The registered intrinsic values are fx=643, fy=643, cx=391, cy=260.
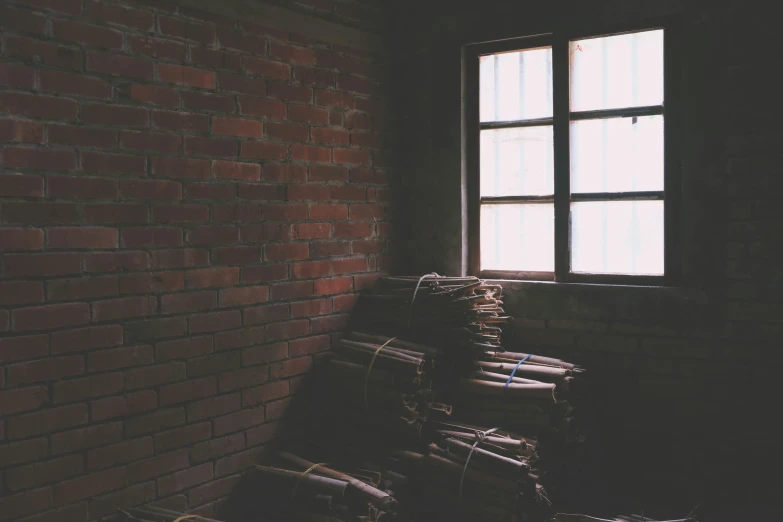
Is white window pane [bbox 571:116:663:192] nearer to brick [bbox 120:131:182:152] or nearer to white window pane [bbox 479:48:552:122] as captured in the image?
white window pane [bbox 479:48:552:122]

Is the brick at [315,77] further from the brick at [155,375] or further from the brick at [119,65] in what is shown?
the brick at [155,375]

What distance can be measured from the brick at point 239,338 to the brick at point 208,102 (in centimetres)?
109

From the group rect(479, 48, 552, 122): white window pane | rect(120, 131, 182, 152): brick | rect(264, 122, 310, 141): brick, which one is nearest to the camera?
rect(120, 131, 182, 152): brick

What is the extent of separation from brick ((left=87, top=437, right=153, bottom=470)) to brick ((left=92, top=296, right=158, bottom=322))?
21.2 inches

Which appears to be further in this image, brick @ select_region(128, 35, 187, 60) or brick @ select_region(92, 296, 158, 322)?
brick @ select_region(128, 35, 187, 60)

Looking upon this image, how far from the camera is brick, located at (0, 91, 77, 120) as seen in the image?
2373 millimetres

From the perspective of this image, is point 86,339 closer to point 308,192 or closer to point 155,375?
point 155,375

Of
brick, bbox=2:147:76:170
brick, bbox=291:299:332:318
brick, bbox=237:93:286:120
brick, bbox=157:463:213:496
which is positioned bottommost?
brick, bbox=157:463:213:496

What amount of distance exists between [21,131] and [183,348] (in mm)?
1133

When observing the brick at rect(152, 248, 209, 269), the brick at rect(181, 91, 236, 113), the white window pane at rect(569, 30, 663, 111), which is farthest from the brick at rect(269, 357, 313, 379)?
the white window pane at rect(569, 30, 663, 111)

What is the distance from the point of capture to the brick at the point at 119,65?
103 inches

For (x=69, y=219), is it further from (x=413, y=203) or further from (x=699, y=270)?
(x=699, y=270)

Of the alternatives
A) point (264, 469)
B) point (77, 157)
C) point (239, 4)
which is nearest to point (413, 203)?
point (239, 4)

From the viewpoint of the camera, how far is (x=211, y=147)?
308 centimetres
